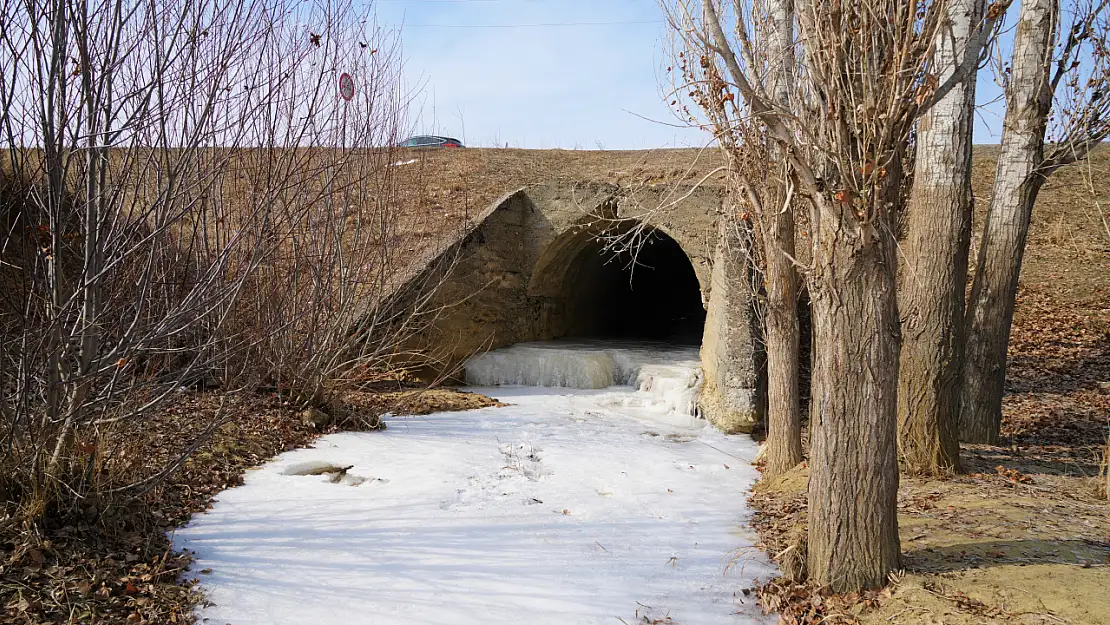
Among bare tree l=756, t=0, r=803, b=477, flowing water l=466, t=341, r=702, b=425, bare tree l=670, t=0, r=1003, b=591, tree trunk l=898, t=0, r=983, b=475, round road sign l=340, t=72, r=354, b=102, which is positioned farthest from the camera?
flowing water l=466, t=341, r=702, b=425

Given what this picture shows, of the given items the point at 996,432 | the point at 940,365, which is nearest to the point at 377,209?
the point at 940,365

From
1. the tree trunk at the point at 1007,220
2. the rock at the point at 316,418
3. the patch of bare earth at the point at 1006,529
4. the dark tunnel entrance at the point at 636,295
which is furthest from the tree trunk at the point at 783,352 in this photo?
the dark tunnel entrance at the point at 636,295

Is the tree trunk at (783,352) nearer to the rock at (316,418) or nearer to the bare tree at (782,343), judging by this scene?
the bare tree at (782,343)

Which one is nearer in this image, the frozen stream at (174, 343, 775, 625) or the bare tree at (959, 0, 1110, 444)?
the frozen stream at (174, 343, 775, 625)

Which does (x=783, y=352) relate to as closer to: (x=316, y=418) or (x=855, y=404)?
(x=855, y=404)

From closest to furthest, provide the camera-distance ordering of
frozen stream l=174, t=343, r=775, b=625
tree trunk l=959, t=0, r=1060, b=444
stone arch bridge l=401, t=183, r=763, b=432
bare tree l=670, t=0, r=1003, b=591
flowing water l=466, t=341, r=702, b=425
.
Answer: bare tree l=670, t=0, r=1003, b=591
frozen stream l=174, t=343, r=775, b=625
tree trunk l=959, t=0, r=1060, b=444
stone arch bridge l=401, t=183, r=763, b=432
flowing water l=466, t=341, r=702, b=425

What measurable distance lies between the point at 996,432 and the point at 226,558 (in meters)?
6.87

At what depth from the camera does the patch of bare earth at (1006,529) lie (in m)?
4.06

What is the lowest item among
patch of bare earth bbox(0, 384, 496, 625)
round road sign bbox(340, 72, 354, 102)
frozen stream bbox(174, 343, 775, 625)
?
frozen stream bbox(174, 343, 775, 625)

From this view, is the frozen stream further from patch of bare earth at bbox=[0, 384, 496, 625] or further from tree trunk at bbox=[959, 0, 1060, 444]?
tree trunk at bbox=[959, 0, 1060, 444]

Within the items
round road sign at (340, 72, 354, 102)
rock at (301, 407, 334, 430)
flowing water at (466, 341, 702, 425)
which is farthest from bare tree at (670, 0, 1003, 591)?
flowing water at (466, 341, 702, 425)

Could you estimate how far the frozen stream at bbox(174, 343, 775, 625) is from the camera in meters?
4.42

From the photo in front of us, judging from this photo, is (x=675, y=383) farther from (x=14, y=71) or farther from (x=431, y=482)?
(x=14, y=71)

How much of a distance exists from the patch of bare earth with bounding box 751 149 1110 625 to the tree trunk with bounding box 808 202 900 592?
0.73ft
